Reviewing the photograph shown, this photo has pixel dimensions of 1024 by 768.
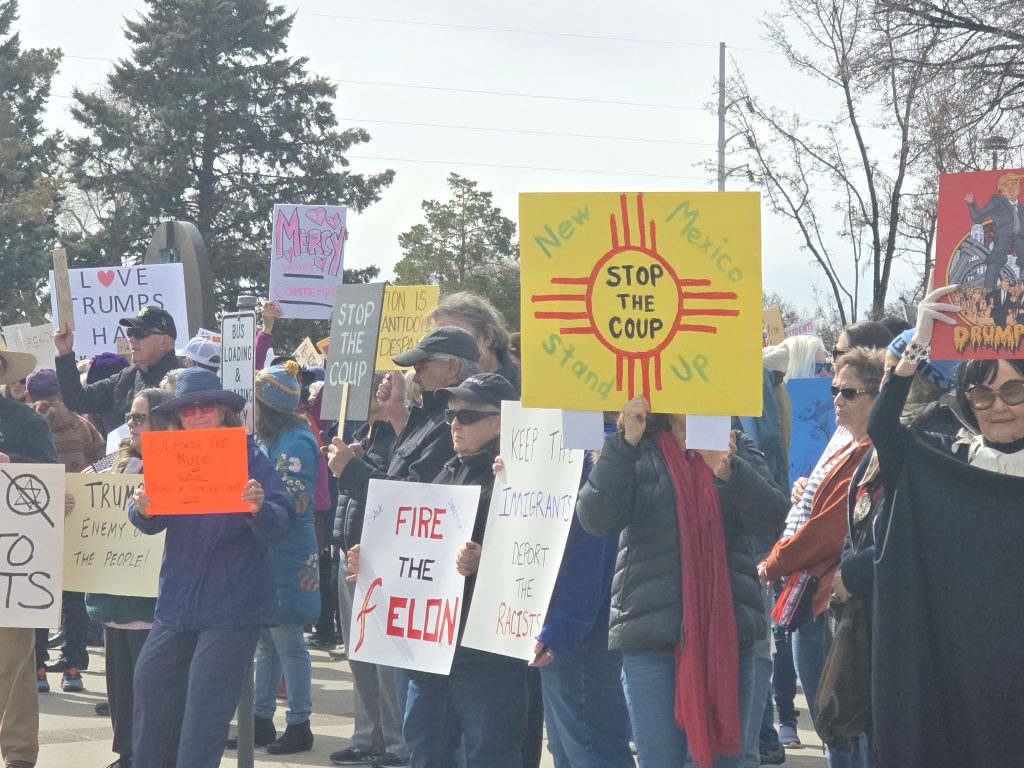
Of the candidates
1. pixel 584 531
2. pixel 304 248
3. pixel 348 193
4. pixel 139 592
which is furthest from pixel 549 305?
pixel 348 193

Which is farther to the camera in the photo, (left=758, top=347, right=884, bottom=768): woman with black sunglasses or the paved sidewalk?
the paved sidewalk

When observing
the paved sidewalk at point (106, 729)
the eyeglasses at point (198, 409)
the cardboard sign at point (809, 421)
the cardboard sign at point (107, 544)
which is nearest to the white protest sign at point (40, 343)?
the paved sidewalk at point (106, 729)

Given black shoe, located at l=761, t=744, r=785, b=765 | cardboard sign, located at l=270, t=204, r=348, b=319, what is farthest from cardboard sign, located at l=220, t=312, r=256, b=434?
cardboard sign, located at l=270, t=204, r=348, b=319

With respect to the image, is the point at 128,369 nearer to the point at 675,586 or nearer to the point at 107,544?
the point at 107,544

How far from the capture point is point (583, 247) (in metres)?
4.70

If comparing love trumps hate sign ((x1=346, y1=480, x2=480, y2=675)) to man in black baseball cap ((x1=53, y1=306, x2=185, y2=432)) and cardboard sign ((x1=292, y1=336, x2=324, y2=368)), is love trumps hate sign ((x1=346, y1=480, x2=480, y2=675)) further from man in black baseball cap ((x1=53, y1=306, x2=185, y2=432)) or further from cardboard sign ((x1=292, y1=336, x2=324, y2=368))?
cardboard sign ((x1=292, y1=336, x2=324, y2=368))

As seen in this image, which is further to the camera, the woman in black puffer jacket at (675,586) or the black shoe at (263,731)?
the black shoe at (263,731)

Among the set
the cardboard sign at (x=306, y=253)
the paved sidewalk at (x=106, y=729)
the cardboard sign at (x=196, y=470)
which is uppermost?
the cardboard sign at (x=306, y=253)

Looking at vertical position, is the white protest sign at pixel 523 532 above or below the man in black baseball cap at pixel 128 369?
below

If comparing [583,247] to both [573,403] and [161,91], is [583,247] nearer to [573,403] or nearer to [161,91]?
[573,403]

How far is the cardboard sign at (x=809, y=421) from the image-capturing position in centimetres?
742

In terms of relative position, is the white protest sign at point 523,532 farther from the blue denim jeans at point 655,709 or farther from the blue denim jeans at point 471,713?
the blue denim jeans at point 655,709

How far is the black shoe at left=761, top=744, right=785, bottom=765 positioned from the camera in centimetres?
726

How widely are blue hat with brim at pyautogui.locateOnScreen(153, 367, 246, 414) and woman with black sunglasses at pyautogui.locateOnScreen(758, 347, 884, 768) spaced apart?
226cm
